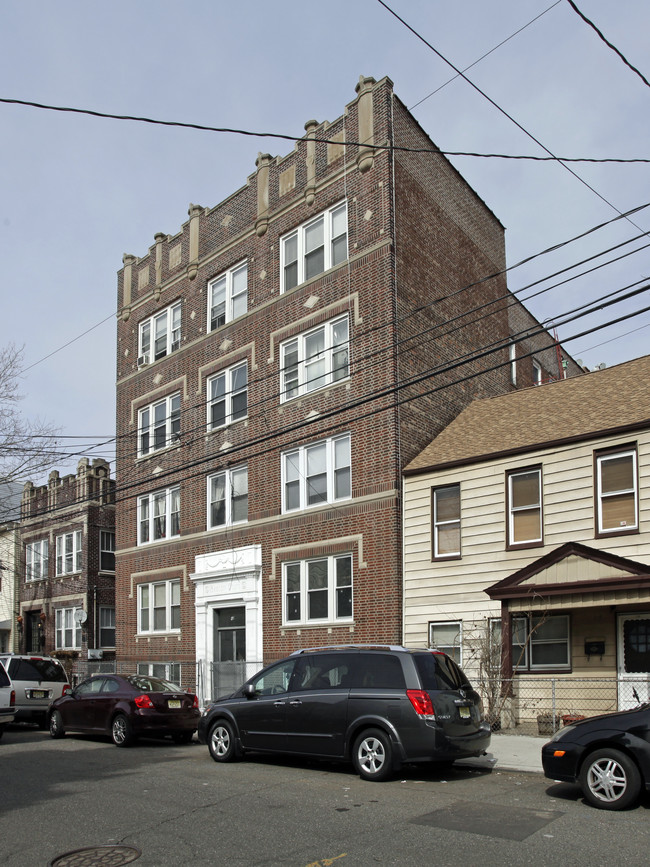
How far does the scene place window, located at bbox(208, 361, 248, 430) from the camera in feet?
80.5

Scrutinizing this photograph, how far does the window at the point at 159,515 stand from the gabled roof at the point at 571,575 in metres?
12.3

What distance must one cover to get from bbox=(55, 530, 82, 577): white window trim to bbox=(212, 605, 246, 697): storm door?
12.5 meters

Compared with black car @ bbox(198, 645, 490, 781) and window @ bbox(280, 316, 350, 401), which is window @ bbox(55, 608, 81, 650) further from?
black car @ bbox(198, 645, 490, 781)

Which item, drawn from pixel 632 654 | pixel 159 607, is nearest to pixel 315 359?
pixel 159 607

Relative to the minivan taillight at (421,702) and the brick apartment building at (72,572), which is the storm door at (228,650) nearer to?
the brick apartment building at (72,572)

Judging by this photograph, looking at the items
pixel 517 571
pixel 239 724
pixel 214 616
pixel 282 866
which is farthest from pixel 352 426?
pixel 282 866

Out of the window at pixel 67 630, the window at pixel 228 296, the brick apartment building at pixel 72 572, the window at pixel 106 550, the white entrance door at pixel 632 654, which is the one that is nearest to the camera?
the white entrance door at pixel 632 654

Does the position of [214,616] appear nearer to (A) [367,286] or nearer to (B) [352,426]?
(B) [352,426]

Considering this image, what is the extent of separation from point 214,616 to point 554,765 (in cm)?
1602

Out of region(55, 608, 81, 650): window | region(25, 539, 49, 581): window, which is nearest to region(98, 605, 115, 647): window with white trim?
region(55, 608, 81, 650): window

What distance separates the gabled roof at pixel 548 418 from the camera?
17.2 meters

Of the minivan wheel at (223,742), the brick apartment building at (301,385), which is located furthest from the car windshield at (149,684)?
the brick apartment building at (301,385)

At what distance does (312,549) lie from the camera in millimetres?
21406

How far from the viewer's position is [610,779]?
905 centimetres
